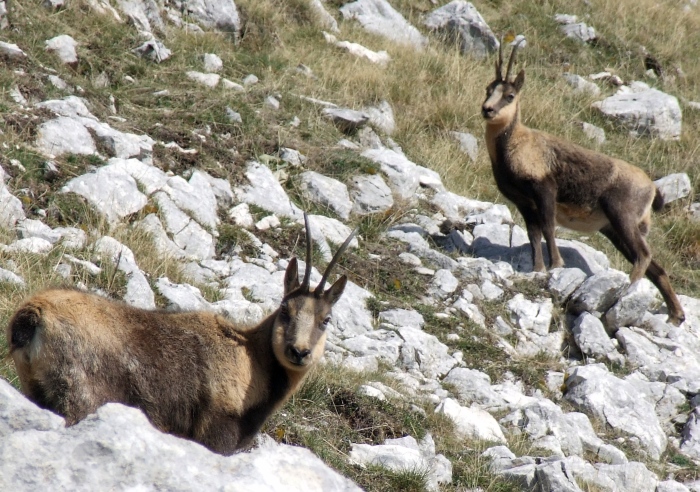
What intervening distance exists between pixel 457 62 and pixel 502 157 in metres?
3.78

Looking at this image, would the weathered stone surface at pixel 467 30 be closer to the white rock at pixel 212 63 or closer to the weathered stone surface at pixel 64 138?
the white rock at pixel 212 63

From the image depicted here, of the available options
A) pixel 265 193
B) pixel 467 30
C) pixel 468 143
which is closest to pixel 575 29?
pixel 467 30

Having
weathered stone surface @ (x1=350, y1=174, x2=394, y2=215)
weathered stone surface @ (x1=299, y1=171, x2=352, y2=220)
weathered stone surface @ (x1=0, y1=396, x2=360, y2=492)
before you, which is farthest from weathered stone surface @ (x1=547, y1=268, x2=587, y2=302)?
weathered stone surface @ (x1=0, y1=396, x2=360, y2=492)

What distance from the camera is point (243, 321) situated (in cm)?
666

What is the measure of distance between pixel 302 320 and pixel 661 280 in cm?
670

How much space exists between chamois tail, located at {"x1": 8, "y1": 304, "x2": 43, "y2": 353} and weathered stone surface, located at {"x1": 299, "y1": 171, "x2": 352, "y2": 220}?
228 inches

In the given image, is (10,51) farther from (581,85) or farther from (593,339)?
(581,85)

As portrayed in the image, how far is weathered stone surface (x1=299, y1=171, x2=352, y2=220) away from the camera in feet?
31.6

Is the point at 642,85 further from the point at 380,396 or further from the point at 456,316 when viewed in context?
the point at 380,396

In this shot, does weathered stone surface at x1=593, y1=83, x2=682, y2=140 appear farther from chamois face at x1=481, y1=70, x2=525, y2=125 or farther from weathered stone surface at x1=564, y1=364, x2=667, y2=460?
weathered stone surface at x1=564, y1=364, x2=667, y2=460

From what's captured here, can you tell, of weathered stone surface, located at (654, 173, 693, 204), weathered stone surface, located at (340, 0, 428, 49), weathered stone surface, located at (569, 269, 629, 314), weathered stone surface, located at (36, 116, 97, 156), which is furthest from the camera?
weathered stone surface, located at (340, 0, 428, 49)

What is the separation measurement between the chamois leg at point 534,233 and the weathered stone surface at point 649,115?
4.87 meters

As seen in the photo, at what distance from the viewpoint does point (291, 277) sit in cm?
548

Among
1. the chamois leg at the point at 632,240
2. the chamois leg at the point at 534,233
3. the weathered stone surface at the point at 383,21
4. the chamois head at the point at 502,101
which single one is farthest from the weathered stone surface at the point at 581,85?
the chamois leg at the point at 534,233
